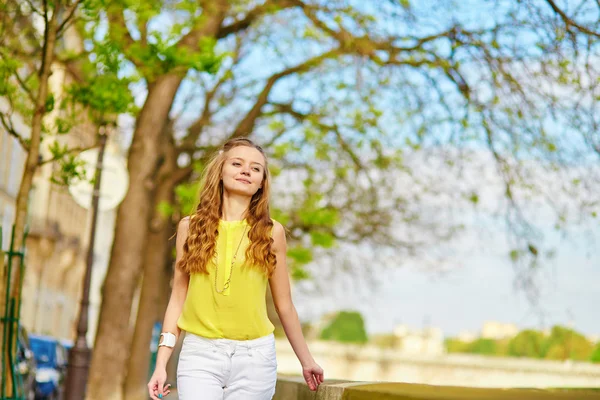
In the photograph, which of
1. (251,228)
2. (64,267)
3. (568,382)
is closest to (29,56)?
(251,228)

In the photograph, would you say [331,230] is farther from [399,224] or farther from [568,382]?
[568,382]

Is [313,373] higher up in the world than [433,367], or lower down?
lower down

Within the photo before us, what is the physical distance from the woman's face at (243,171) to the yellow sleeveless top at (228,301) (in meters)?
0.17

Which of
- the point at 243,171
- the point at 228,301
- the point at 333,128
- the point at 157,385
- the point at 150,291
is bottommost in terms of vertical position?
the point at 157,385

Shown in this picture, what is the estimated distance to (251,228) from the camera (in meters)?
4.61

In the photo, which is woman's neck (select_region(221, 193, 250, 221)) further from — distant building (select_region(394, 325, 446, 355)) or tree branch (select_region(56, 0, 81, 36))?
distant building (select_region(394, 325, 446, 355))

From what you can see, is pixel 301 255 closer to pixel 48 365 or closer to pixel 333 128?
pixel 333 128

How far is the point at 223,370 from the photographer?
4402 millimetres

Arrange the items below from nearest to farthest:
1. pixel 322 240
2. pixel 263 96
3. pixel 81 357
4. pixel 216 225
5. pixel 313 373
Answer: pixel 216 225 < pixel 313 373 < pixel 81 357 < pixel 263 96 < pixel 322 240

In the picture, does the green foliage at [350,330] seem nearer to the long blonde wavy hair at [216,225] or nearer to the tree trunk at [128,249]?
the tree trunk at [128,249]

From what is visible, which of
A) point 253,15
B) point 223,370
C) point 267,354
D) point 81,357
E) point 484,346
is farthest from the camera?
point 484,346

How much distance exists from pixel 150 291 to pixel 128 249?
4363mm

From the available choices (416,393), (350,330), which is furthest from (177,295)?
(350,330)

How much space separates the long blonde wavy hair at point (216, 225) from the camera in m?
Result: 4.54
